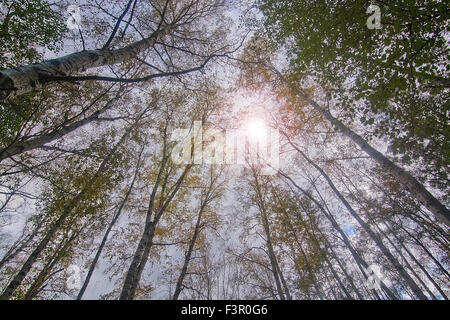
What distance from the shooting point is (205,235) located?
1073cm

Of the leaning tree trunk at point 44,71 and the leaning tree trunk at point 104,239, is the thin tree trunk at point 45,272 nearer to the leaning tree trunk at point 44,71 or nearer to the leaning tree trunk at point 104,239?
the leaning tree trunk at point 104,239

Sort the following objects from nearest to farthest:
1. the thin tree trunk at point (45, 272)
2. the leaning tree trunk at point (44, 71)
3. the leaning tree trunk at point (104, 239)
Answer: the leaning tree trunk at point (44, 71) → the thin tree trunk at point (45, 272) → the leaning tree trunk at point (104, 239)

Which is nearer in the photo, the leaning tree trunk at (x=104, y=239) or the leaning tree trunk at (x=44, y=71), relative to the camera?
the leaning tree trunk at (x=44, y=71)

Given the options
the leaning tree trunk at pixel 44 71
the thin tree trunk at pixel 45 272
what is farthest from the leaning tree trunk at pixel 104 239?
the leaning tree trunk at pixel 44 71

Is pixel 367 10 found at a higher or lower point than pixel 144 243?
higher

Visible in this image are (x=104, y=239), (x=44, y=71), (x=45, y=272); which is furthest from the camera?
(x=104, y=239)

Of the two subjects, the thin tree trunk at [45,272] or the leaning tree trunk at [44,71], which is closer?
the leaning tree trunk at [44,71]

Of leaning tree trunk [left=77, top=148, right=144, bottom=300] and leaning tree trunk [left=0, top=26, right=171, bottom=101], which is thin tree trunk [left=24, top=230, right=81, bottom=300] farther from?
leaning tree trunk [left=0, top=26, right=171, bottom=101]

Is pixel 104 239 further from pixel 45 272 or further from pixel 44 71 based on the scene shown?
pixel 44 71

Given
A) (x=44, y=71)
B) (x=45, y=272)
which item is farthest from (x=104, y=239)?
(x=44, y=71)

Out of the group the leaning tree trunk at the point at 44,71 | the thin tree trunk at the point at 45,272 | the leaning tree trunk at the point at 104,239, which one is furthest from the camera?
the leaning tree trunk at the point at 104,239
